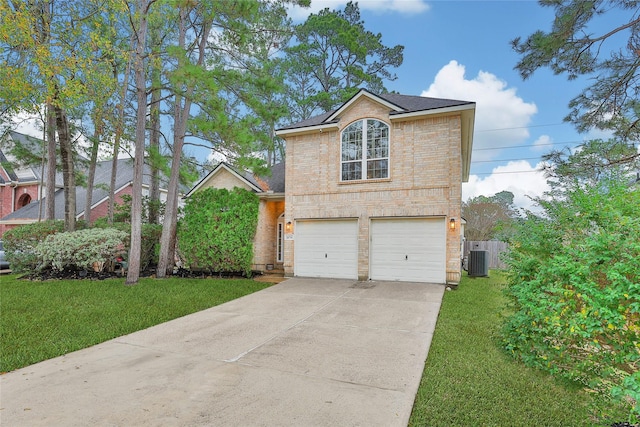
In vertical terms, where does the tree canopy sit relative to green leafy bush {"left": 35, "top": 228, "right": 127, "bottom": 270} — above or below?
above

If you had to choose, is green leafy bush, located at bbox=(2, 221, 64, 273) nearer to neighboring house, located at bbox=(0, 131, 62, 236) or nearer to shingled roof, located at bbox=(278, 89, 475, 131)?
shingled roof, located at bbox=(278, 89, 475, 131)

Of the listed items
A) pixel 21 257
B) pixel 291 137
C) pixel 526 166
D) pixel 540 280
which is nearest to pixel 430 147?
pixel 291 137

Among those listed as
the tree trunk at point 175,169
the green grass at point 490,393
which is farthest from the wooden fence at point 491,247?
the tree trunk at point 175,169

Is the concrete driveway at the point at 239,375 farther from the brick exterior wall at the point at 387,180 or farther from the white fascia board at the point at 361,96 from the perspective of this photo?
the white fascia board at the point at 361,96

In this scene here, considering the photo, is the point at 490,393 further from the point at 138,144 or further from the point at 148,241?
the point at 148,241

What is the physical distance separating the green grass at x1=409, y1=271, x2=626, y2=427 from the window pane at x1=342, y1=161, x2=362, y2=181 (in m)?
6.53

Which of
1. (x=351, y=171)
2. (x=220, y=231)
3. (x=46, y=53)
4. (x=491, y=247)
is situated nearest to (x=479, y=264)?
(x=491, y=247)

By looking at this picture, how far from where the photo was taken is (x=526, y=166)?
24078 millimetres

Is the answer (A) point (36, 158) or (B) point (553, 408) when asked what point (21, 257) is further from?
(B) point (553, 408)

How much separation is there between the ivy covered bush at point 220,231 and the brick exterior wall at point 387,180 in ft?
4.75

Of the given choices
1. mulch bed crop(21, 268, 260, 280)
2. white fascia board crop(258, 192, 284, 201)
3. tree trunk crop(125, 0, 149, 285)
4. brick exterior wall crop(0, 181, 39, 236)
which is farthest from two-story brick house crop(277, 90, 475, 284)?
brick exterior wall crop(0, 181, 39, 236)

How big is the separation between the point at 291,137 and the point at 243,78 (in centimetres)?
250

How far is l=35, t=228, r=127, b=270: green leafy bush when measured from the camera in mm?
10266

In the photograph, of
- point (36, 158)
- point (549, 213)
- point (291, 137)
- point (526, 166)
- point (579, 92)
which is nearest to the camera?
point (549, 213)
